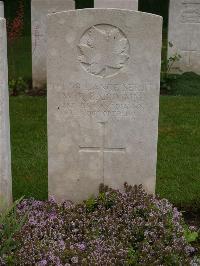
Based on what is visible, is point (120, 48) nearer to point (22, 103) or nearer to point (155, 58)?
point (155, 58)

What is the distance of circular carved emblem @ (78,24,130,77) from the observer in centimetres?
411

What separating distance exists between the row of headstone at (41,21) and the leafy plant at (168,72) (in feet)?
4.09

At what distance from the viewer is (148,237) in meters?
3.78

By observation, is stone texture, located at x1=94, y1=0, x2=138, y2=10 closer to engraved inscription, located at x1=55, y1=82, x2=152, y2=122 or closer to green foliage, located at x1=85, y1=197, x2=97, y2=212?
engraved inscription, located at x1=55, y1=82, x2=152, y2=122

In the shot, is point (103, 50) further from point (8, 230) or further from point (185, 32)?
point (185, 32)

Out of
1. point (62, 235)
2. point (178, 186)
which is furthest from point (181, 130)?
point (62, 235)

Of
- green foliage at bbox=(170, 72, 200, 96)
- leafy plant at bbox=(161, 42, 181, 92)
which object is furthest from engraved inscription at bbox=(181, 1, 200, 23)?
green foliage at bbox=(170, 72, 200, 96)

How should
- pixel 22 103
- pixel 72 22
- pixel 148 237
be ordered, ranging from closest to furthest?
pixel 148 237 → pixel 72 22 → pixel 22 103

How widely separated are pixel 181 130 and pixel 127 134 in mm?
2767

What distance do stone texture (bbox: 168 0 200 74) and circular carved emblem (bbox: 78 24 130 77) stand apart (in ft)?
19.6

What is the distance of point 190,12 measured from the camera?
991 centimetres

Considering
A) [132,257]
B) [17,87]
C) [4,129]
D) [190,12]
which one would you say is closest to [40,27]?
[17,87]

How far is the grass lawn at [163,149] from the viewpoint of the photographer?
508cm

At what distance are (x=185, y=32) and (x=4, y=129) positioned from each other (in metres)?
6.59
